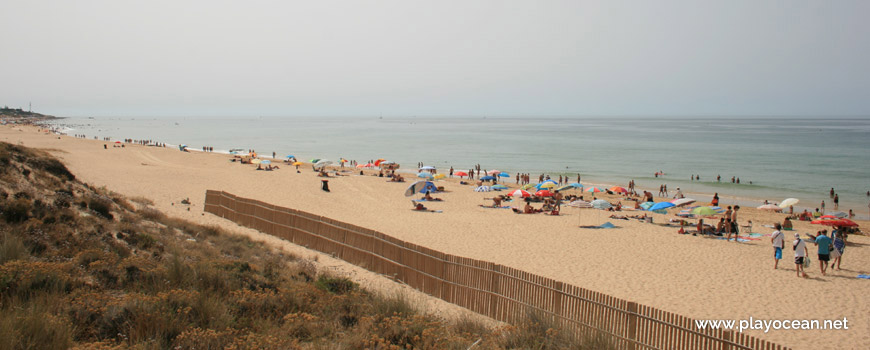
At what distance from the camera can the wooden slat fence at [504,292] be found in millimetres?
6004

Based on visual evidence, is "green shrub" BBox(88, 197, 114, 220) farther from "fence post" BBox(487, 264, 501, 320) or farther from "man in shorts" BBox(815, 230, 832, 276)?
"man in shorts" BBox(815, 230, 832, 276)

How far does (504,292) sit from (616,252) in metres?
7.89

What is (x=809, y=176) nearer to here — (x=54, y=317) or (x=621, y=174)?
(x=621, y=174)

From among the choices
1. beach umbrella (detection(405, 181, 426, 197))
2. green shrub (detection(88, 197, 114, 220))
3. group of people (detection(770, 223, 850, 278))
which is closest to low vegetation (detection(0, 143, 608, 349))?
green shrub (detection(88, 197, 114, 220))

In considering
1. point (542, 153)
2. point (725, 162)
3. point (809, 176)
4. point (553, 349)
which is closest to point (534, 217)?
point (553, 349)

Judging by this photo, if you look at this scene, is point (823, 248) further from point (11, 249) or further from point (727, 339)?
point (11, 249)

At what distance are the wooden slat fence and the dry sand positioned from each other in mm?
405

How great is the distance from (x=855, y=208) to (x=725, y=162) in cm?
2523

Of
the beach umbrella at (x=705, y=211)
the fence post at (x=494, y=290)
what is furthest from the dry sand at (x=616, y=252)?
the beach umbrella at (x=705, y=211)

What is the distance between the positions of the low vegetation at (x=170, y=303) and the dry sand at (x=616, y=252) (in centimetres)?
215

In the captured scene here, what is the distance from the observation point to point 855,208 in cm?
2912

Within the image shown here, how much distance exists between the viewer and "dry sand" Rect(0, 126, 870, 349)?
994 cm

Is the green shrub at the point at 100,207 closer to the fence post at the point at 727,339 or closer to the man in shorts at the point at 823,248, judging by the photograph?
the fence post at the point at 727,339

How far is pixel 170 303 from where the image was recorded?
6020 millimetres
